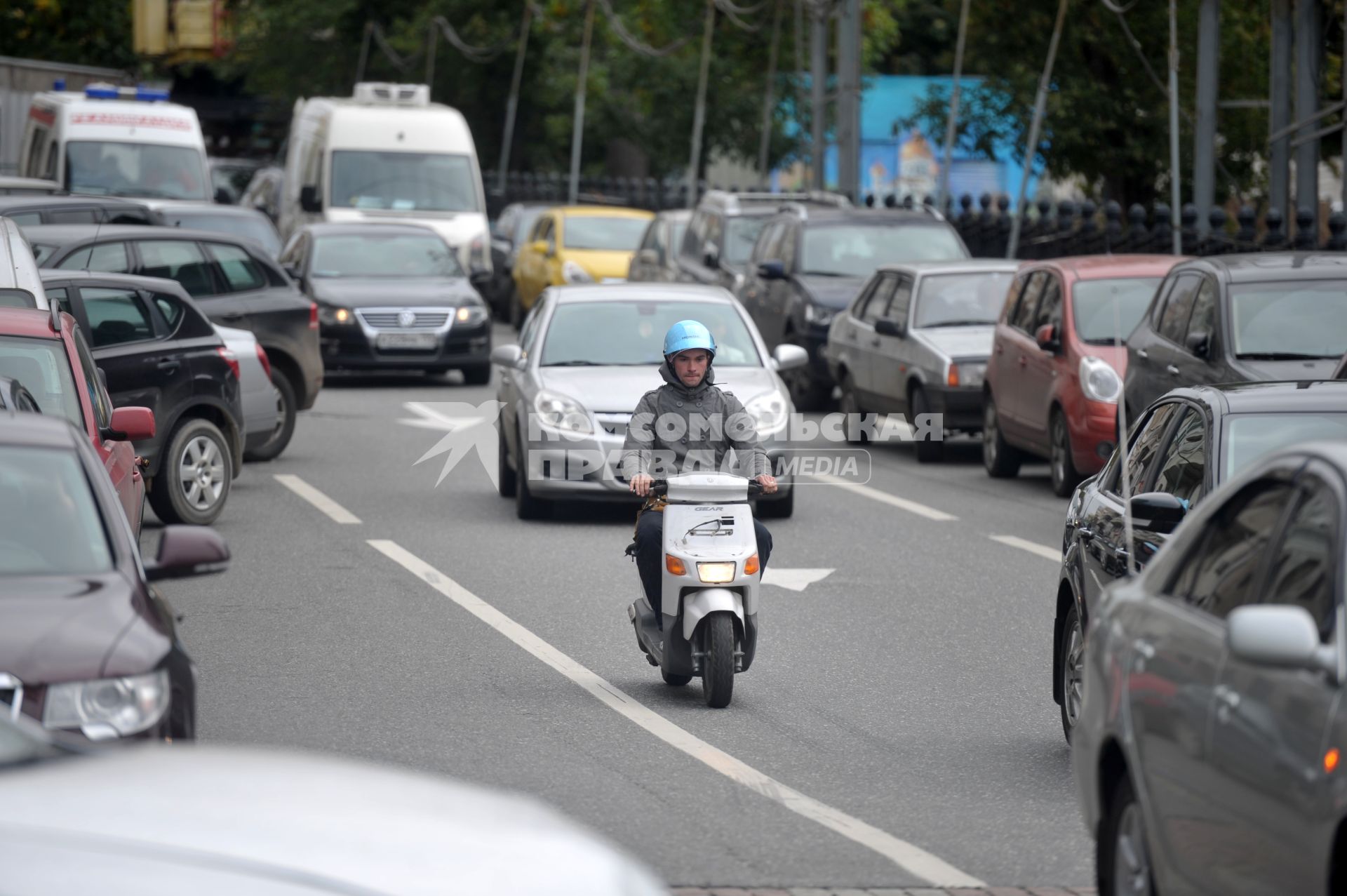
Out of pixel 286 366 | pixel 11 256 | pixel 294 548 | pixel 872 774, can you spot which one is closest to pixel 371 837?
pixel 872 774

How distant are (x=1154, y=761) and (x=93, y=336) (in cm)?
1080

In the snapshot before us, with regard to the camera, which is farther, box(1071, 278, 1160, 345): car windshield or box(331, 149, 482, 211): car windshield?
box(331, 149, 482, 211): car windshield

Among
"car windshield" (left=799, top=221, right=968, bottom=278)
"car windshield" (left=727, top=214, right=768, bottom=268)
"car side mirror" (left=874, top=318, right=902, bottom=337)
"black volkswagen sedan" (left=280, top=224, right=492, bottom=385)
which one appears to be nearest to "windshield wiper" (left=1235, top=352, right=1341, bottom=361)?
"car side mirror" (left=874, top=318, right=902, bottom=337)

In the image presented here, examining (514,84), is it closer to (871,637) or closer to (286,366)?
(286,366)

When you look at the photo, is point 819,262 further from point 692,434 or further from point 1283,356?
point 692,434

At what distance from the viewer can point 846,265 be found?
23906 mm

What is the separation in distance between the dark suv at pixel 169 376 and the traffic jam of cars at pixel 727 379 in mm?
23

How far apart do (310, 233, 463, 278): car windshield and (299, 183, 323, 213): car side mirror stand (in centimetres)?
583

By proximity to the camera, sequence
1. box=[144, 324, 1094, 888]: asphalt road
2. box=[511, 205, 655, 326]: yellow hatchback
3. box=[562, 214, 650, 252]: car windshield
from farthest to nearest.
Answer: box=[562, 214, 650, 252]: car windshield
box=[511, 205, 655, 326]: yellow hatchback
box=[144, 324, 1094, 888]: asphalt road

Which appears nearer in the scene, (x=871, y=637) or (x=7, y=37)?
(x=871, y=637)

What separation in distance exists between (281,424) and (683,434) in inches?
378

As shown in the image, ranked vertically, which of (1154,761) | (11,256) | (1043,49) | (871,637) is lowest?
(871,637)

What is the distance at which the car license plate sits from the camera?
2530cm

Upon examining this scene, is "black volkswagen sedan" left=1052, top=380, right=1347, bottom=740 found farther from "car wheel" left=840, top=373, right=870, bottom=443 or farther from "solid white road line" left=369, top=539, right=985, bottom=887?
"car wheel" left=840, top=373, right=870, bottom=443
